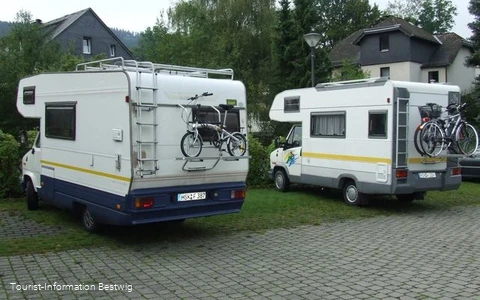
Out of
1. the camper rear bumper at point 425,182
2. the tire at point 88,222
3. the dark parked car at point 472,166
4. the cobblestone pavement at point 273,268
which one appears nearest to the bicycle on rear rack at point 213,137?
the cobblestone pavement at point 273,268

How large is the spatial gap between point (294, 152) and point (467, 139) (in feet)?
14.6

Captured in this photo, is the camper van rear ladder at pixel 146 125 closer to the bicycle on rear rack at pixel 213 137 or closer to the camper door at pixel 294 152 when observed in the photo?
the bicycle on rear rack at pixel 213 137

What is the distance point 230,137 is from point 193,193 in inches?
42.2

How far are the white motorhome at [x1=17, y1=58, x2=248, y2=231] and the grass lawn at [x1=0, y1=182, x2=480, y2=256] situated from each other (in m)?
0.50

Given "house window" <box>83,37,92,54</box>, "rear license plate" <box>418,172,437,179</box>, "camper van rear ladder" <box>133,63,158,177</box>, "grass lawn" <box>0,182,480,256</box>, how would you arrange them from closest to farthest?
"camper van rear ladder" <box>133,63,158,177</box> < "grass lawn" <box>0,182,480,256</box> < "rear license plate" <box>418,172,437,179</box> < "house window" <box>83,37,92,54</box>

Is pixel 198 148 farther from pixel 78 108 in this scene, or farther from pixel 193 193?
pixel 78 108

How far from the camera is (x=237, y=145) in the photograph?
27.7ft

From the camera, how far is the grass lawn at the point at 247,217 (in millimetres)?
8219

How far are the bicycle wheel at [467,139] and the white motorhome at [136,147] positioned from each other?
550 cm

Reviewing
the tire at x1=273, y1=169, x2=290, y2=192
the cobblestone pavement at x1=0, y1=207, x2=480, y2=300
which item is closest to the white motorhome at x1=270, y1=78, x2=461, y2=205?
the tire at x1=273, y1=169, x2=290, y2=192

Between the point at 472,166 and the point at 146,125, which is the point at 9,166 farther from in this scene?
the point at 472,166

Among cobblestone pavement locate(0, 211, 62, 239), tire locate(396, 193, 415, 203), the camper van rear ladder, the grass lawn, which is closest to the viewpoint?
the camper van rear ladder

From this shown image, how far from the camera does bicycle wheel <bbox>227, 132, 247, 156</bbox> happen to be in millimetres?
8352

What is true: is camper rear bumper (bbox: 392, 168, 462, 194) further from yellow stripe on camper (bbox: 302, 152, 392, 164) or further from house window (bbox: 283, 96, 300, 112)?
house window (bbox: 283, 96, 300, 112)
